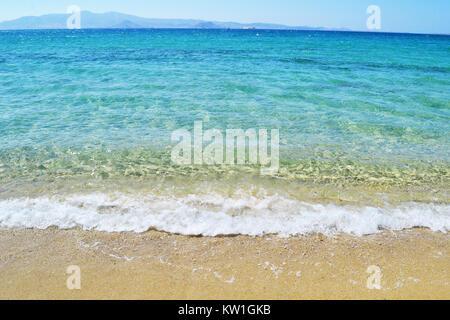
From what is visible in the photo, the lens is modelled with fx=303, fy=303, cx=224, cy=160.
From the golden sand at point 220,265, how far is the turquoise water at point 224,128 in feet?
4.44

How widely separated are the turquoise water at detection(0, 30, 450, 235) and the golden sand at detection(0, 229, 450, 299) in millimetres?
1354

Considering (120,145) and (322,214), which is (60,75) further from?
(322,214)

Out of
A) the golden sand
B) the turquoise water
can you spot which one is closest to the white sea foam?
the golden sand

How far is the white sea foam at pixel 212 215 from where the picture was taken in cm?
478

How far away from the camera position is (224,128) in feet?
31.8

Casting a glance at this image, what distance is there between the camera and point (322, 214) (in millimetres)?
5164

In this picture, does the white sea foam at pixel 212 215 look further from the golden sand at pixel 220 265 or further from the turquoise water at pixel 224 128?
the turquoise water at pixel 224 128

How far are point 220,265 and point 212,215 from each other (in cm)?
119

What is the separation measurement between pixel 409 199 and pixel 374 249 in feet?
6.44

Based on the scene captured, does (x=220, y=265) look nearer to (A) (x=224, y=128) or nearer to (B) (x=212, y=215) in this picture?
(B) (x=212, y=215)

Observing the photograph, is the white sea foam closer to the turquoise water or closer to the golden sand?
the golden sand

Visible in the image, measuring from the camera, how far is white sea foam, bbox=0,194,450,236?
4777 mm

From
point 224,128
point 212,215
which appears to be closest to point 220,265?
point 212,215
